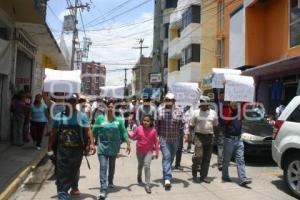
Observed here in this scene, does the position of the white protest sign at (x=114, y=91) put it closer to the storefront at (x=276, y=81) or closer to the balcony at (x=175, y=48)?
the storefront at (x=276, y=81)

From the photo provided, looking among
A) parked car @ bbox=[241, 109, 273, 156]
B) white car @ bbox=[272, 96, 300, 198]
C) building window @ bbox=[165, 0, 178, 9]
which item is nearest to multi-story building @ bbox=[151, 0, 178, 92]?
building window @ bbox=[165, 0, 178, 9]

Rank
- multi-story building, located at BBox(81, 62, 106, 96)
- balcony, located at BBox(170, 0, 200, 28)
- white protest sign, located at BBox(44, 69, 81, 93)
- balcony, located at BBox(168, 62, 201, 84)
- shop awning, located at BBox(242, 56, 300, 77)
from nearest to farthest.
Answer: white protest sign, located at BBox(44, 69, 81, 93), shop awning, located at BBox(242, 56, 300, 77), balcony, located at BBox(168, 62, 201, 84), balcony, located at BBox(170, 0, 200, 28), multi-story building, located at BBox(81, 62, 106, 96)

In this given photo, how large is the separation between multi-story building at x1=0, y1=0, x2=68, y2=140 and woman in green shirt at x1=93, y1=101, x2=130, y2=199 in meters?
5.03

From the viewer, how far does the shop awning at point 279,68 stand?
1607 cm

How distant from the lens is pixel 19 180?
8.62m

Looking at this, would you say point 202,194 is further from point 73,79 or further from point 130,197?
point 73,79

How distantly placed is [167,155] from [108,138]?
4.67 feet

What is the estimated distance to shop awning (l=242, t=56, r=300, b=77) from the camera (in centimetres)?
1607

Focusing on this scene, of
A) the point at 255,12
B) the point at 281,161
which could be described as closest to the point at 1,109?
the point at 281,161

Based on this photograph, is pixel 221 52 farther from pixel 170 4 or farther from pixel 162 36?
pixel 162 36

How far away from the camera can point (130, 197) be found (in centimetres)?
768

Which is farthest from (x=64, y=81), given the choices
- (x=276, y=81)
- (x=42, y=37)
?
(x=276, y=81)

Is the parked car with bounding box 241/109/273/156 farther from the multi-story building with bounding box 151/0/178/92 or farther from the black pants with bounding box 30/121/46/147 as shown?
the multi-story building with bounding box 151/0/178/92

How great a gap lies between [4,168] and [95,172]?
6.49 ft
